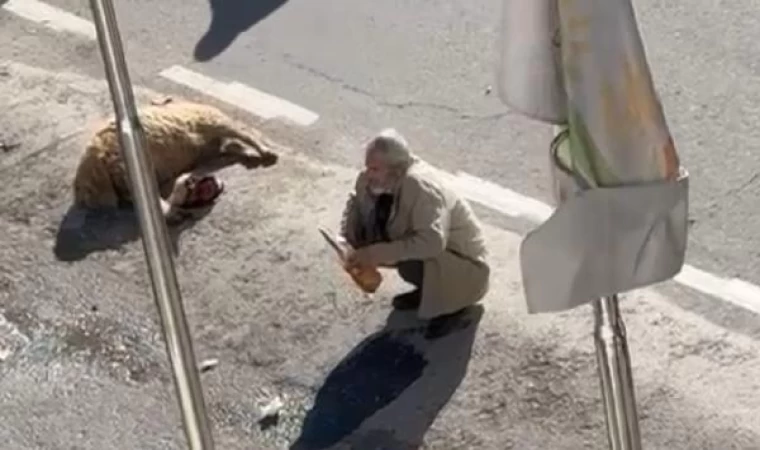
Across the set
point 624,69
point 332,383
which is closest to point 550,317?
point 332,383

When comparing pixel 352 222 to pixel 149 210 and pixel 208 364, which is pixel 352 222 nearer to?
pixel 208 364

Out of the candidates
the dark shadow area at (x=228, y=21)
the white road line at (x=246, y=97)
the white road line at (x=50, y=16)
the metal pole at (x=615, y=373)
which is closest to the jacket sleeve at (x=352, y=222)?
the white road line at (x=246, y=97)

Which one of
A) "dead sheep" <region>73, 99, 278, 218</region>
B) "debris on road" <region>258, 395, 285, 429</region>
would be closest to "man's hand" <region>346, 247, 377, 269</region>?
"debris on road" <region>258, 395, 285, 429</region>

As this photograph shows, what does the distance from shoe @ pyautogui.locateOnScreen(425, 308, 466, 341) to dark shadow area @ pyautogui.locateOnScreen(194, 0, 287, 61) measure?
8.94ft

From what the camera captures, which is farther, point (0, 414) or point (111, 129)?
point (111, 129)

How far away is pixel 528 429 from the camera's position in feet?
20.1

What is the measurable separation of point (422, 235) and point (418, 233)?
0.05 feet

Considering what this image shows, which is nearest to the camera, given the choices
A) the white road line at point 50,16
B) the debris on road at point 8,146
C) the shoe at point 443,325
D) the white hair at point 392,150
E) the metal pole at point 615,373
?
the metal pole at point 615,373

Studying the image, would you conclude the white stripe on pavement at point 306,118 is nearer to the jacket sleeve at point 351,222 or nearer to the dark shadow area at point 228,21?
the dark shadow area at point 228,21

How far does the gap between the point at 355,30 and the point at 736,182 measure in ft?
7.46

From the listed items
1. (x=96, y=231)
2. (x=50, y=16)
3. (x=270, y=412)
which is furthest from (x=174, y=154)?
(x=50, y=16)

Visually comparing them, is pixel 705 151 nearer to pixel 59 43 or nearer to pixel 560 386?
pixel 560 386

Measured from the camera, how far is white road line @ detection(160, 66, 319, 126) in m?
8.23

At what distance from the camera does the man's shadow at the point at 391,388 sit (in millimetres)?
6215
